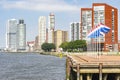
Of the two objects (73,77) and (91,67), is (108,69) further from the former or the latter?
(73,77)

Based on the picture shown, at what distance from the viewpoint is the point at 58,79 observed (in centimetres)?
8338

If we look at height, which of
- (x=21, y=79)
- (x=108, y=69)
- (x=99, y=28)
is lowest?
(x=21, y=79)

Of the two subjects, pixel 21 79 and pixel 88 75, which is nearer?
pixel 88 75

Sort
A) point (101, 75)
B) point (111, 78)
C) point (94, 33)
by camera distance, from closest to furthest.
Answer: point (101, 75)
point (111, 78)
point (94, 33)

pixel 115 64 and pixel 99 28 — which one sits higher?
pixel 99 28

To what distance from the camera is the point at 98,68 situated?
42.7 m

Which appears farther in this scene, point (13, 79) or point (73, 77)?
point (13, 79)

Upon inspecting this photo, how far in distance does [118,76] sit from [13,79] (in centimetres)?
4332

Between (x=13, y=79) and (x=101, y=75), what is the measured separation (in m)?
44.5

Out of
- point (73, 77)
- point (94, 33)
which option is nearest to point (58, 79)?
point (94, 33)

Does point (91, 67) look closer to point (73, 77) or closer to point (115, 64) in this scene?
point (115, 64)

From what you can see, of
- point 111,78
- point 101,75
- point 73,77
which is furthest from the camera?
point 73,77

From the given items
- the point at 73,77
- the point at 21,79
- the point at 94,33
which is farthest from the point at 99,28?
the point at 21,79

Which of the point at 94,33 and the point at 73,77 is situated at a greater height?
the point at 94,33
